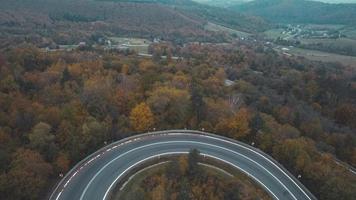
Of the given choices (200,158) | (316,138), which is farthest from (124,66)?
(316,138)

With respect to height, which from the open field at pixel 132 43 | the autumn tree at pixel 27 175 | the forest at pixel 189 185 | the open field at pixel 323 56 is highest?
the autumn tree at pixel 27 175

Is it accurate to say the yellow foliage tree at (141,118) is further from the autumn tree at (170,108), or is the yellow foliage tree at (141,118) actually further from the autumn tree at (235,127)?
the autumn tree at (235,127)

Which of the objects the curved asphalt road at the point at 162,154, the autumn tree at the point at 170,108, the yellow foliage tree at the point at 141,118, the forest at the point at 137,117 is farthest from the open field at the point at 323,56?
the yellow foliage tree at the point at 141,118

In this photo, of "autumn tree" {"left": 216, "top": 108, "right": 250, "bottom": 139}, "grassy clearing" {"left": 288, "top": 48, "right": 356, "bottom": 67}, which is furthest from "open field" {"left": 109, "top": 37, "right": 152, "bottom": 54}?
"autumn tree" {"left": 216, "top": 108, "right": 250, "bottom": 139}

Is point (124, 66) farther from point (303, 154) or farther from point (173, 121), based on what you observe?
point (303, 154)

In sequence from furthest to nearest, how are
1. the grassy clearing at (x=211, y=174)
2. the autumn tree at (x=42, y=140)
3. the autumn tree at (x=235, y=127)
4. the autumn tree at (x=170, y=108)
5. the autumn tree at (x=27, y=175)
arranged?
1. the autumn tree at (x=170, y=108)
2. the autumn tree at (x=235, y=127)
3. the autumn tree at (x=42, y=140)
4. the grassy clearing at (x=211, y=174)
5. the autumn tree at (x=27, y=175)

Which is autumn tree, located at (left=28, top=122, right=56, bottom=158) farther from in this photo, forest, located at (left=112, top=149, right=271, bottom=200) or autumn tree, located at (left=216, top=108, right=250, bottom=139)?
autumn tree, located at (left=216, top=108, right=250, bottom=139)

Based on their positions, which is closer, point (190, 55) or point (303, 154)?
point (303, 154)
